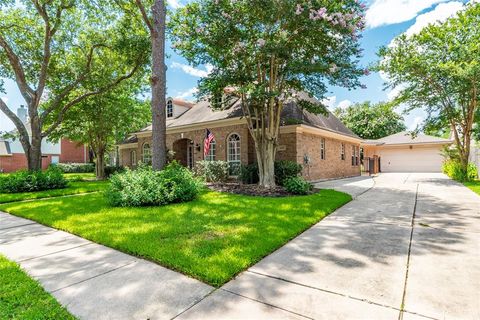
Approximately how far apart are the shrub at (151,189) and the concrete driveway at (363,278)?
4497 millimetres

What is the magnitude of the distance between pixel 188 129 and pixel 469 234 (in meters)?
15.0

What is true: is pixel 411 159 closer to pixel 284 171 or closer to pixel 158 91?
pixel 284 171

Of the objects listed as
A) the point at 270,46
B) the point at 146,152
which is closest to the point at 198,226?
the point at 270,46

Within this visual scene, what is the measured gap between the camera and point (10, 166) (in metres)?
33.0

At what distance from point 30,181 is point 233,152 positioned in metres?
9.99

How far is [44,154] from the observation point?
34.5 metres

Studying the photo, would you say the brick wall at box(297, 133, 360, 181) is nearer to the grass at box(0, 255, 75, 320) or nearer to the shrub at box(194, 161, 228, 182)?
the shrub at box(194, 161, 228, 182)

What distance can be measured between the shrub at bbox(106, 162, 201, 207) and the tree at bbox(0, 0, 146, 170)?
885 centimetres

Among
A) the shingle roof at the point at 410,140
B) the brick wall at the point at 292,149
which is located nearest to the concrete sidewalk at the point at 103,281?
the brick wall at the point at 292,149

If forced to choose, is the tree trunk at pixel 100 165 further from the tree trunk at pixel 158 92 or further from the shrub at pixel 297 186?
the shrub at pixel 297 186

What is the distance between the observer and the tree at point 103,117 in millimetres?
17484

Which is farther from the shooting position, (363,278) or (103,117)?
(103,117)

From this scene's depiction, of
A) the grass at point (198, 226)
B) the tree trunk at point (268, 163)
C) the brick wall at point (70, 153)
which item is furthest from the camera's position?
the brick wall at point (70, 153)

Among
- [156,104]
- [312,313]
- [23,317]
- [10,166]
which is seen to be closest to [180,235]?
[23,317]
